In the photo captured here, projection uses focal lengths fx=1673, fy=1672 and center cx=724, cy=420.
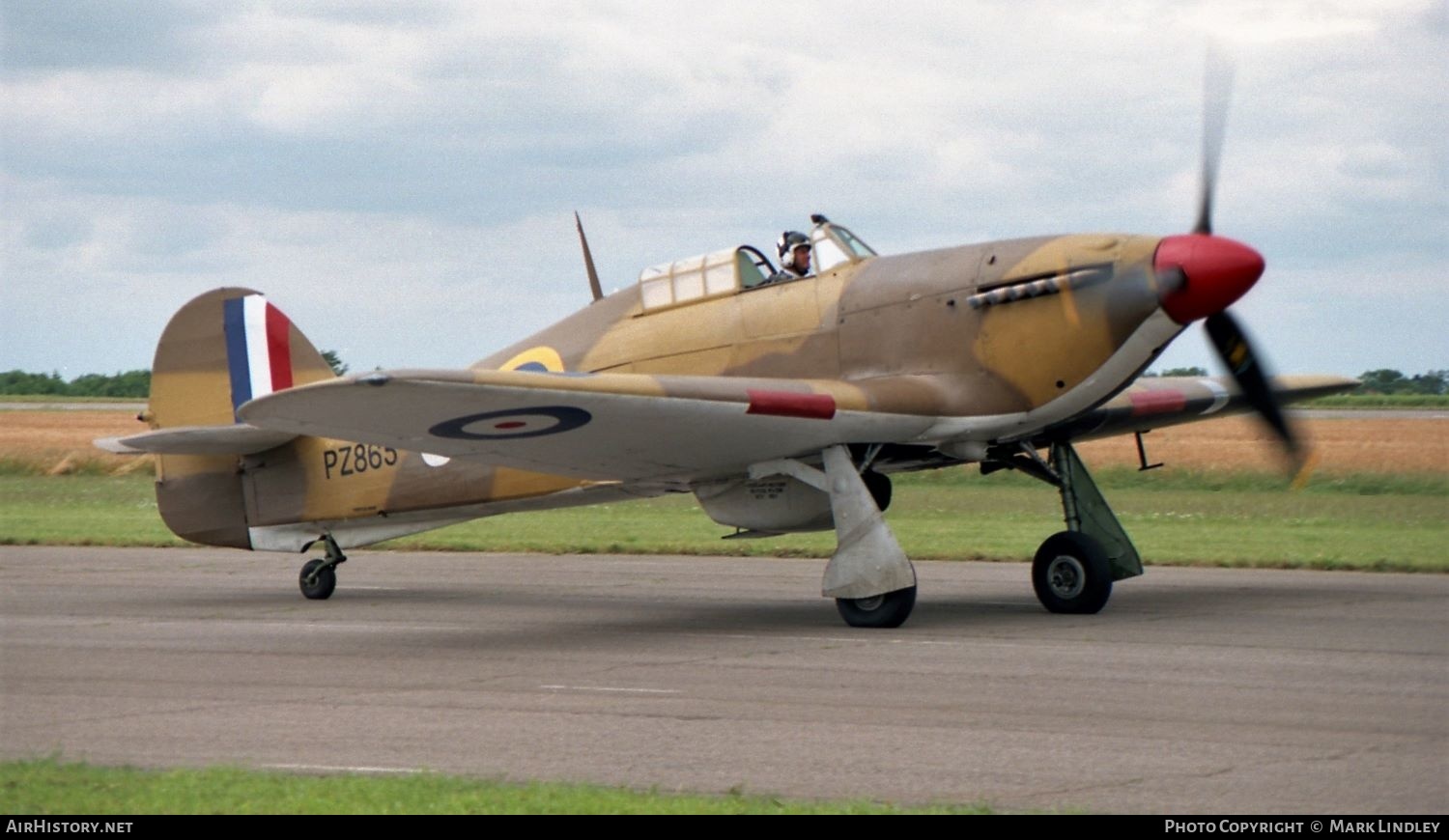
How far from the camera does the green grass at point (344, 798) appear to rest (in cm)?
634

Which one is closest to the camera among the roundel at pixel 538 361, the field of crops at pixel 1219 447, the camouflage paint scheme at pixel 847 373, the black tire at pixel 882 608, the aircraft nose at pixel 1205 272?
the aircraft nose at pixel 1205 272

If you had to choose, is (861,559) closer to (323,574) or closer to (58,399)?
(323,574)

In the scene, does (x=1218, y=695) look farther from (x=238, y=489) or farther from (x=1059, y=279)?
(x=238, y=489)

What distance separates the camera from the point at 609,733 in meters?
8.25

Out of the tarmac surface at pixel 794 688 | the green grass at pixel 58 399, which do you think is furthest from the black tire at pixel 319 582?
the green grass at pixel 58 399

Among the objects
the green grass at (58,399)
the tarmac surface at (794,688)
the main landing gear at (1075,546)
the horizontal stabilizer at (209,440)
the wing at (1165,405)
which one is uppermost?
the green grass at (58,399)

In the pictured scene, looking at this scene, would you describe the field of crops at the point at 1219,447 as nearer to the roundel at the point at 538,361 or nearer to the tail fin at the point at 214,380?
the roundel at the point at 538,361

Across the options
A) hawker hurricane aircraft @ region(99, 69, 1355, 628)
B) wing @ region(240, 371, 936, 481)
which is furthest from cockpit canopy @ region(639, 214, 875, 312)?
wing @ region(240, 371, 936, 481)

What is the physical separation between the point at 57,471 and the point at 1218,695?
34.1 m

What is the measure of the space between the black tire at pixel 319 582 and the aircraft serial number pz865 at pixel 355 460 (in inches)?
38.9

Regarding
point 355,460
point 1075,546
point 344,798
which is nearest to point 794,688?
point 344,798

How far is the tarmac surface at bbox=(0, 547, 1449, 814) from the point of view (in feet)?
23.4

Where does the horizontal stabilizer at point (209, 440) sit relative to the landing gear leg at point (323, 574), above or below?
above

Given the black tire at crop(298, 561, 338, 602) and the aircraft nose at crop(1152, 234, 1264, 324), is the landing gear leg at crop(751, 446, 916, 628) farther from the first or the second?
the black tire at crop(298, 561, 338, 602)
